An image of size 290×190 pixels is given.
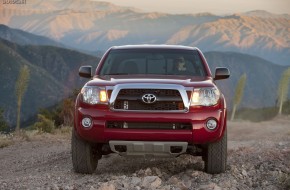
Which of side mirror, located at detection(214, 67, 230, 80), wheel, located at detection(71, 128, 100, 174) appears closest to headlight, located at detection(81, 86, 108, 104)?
wheel, located at detection(71, 128, 100, 174)

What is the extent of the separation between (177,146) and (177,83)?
0.77 meters

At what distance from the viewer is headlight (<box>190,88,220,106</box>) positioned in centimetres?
645

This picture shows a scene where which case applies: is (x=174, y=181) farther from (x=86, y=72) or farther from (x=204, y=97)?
(x=86, y=72)

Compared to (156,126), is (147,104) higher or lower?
higher

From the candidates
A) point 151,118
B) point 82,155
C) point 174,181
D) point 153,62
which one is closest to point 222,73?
point 153,62

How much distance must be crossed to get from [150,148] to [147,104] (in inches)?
20.9

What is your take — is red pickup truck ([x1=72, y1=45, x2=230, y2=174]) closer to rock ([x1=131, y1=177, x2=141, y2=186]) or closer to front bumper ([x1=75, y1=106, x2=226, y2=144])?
front bumper ([x1=75, y1=106, x2=226, y2=144])

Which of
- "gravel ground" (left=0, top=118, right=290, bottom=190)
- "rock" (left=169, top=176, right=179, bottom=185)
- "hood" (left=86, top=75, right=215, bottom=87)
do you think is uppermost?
"hood" (left=86, top=75, right=215, bottom=87)

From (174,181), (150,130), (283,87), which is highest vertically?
(150,130)

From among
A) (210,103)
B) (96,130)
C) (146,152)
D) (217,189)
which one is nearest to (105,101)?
(96,130)

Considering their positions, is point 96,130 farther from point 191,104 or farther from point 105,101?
point 191,104

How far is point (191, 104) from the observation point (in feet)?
21.0

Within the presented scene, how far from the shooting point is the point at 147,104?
6352 millimetres

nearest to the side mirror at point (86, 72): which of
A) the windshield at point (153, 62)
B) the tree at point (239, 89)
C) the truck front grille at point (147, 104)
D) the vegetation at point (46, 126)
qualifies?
the windshield at point (153, 62)
